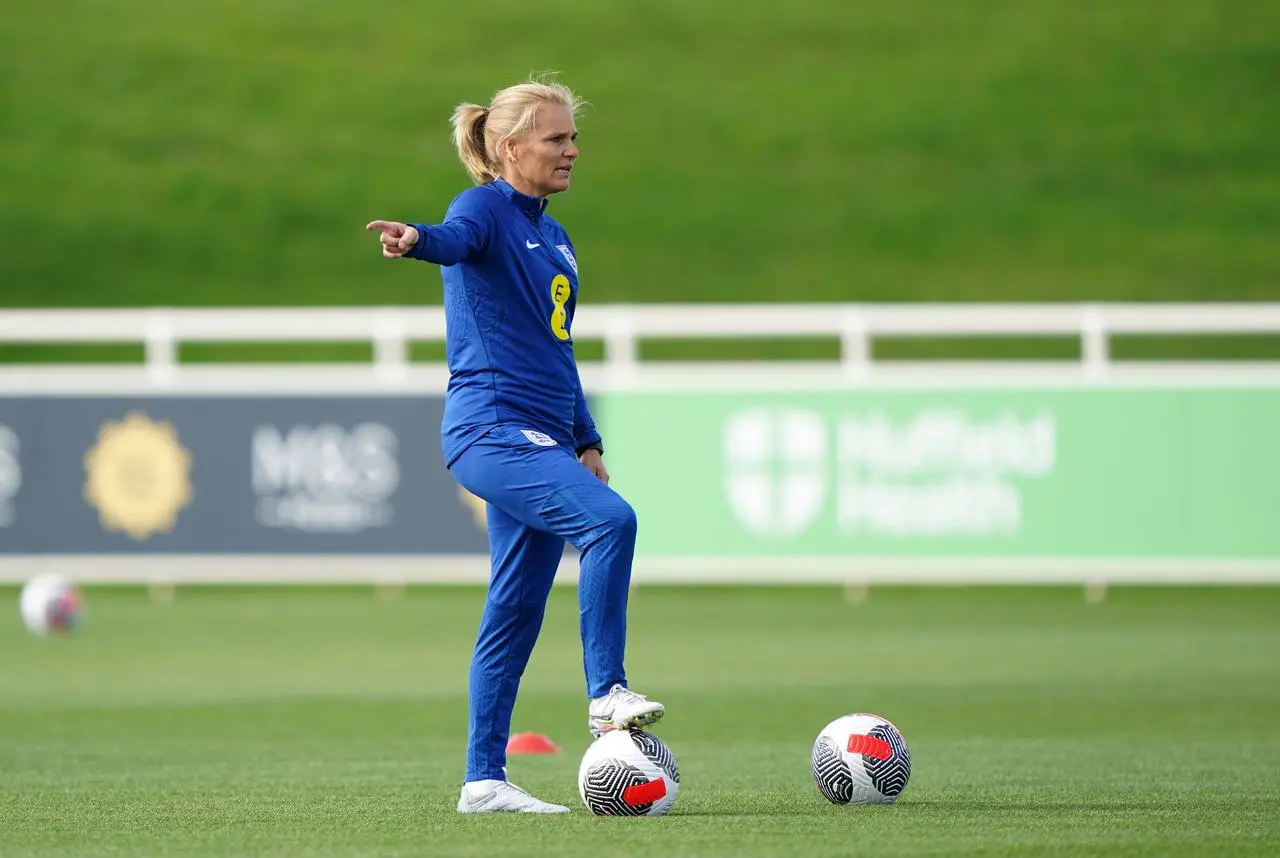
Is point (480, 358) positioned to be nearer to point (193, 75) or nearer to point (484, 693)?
point (484, 693)

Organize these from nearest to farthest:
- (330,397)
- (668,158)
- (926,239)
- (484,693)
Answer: (484,693), (330,397), (926,239), (668,158)

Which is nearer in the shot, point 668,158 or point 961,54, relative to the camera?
point 668,158

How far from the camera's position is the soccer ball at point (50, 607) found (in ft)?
51.7

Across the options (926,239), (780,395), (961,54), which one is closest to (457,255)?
(780,395)

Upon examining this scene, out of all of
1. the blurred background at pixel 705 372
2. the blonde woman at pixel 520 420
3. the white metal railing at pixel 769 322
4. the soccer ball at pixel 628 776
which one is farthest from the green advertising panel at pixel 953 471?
the soccer ball at pixel 628 776

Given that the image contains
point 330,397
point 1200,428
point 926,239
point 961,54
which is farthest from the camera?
point 961,54

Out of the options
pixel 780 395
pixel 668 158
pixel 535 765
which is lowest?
pixel 535 765

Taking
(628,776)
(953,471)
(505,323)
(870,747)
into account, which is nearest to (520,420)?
(505,323)

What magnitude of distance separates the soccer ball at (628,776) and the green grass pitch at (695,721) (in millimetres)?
107

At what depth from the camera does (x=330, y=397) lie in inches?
742

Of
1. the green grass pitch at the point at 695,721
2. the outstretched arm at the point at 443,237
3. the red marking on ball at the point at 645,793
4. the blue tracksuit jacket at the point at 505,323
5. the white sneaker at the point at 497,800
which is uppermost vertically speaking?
the outstretched arm at the point at 443,237

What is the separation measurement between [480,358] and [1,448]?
13.0 m

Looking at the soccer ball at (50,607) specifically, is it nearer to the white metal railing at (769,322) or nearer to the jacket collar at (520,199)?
the white metal railing at (769,322)

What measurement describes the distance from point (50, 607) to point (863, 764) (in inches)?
370
